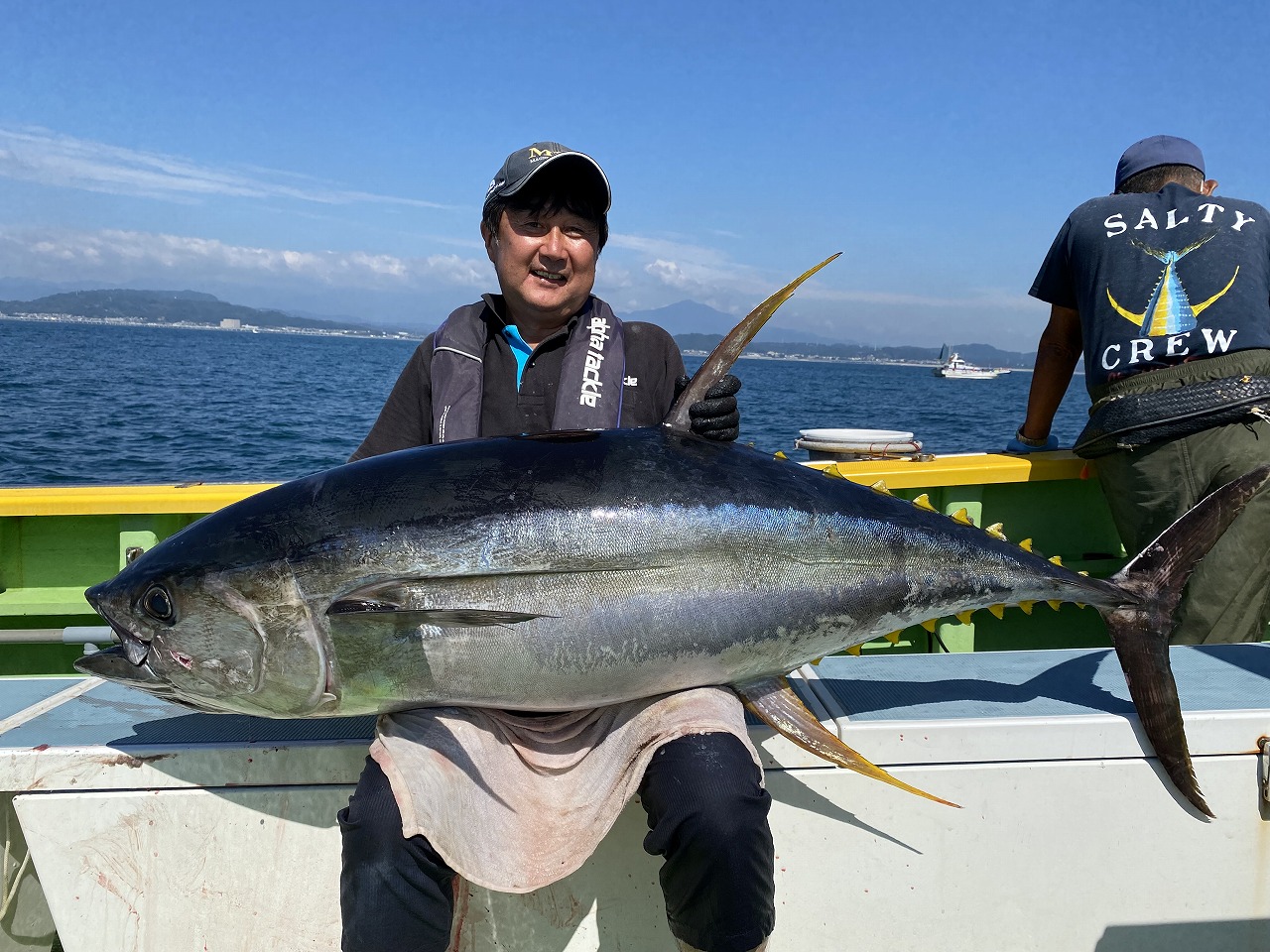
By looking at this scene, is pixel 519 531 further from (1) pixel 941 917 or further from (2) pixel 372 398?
(2) pixel 372 398

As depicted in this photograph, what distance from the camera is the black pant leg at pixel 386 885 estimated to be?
151 cm

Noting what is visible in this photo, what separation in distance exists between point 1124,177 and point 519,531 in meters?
3.07

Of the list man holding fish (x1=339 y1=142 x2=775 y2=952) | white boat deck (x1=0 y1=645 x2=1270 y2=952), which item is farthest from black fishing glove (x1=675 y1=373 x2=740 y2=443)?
white boat deck (x1=0 y1=645 x2=1270 y2=952)

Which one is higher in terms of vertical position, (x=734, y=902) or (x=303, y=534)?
(x=303, y=534)

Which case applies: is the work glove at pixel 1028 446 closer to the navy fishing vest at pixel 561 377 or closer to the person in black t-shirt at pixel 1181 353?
the person in black t-shirt at pixel 1181 353

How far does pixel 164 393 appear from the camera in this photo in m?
25.1

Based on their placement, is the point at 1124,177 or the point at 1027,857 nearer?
the point at 1027,857

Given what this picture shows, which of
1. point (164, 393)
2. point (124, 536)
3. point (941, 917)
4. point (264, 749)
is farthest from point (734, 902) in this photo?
point (164, 393)

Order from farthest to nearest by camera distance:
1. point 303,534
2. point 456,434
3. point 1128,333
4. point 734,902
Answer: point 1128,333 < point 456,434 < point 303,534 < point 734,902

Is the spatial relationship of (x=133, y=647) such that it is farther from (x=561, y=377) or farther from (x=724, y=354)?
(x=724, y=354)

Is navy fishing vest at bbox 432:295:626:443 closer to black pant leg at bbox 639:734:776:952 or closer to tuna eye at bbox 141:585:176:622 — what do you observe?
tuna eye at bbox 141:585:176:622

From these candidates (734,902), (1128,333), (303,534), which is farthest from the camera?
(1128,333)

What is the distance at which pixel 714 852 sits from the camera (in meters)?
1.55

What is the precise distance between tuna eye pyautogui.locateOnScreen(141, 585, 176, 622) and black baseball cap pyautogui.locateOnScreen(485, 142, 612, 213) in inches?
50.6
